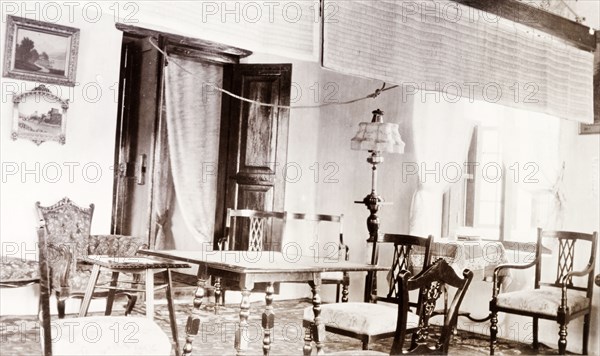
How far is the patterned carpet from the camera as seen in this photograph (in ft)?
15.1

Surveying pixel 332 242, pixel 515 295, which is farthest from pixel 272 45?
pixel 332 242

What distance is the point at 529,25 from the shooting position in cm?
254

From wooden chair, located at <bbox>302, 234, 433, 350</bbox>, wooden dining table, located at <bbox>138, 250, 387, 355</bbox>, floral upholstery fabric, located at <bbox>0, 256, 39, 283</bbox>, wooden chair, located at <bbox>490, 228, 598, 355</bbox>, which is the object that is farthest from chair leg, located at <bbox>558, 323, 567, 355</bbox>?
floral upholstery fabric, located at <bbox>0, 256, 39, 283</bbox>

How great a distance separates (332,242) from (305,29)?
563 cm

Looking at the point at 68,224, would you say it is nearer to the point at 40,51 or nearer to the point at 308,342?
the point at 40,51

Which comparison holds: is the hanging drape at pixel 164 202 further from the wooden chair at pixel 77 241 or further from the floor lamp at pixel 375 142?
the floor lamp at pixel 375 142

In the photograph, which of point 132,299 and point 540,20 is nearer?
point 540,20

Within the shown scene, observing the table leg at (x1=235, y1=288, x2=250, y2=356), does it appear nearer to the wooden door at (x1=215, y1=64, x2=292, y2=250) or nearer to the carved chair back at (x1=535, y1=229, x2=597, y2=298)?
the carved chair back at (x1=535, y1=229, x2=597, y2=298)

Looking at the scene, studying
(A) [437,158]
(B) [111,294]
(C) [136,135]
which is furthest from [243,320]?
(C) [136,135]

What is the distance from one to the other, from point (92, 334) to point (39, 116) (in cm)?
353

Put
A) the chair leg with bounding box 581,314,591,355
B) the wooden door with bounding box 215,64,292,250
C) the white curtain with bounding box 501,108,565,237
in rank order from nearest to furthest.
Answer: the chair leg with bounding box 581,314,591,355, the white curtain with bounding box 501,108,565,237, the wooden door with bounding box 215,64,292,250

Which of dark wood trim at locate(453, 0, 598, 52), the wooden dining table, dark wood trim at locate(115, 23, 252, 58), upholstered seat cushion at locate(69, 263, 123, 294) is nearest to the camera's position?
dark wood trim at locate(453, 0, 598, 52)

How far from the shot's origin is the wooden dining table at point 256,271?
133 inches

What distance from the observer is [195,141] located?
792cm
